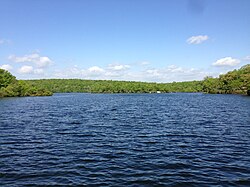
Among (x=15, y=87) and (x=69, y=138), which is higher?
(x=15, y=87)

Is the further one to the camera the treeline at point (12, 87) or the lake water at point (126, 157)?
the treeline at point (12, 87)

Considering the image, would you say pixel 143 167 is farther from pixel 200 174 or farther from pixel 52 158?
pixel 52 158

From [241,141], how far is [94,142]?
646 inches

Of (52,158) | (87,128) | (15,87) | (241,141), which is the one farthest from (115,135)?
(15,87)

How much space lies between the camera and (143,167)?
18.7 m

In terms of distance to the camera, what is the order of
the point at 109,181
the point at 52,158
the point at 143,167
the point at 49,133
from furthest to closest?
the point at 49,133
the point at 52,158
the point at 143,167
the point at 109,181

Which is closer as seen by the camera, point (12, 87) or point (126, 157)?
point (126, 157)

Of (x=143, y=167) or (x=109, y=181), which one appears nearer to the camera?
(x=109, y=181)

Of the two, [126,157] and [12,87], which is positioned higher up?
[12,87]

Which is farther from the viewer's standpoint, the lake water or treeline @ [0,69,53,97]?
treeline @ [0,69,53,97]

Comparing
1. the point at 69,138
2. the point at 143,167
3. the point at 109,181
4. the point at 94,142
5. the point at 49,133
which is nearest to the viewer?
the point at 109,181

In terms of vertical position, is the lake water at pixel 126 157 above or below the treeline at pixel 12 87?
below

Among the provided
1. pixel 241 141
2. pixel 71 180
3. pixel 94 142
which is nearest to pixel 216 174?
pixel 71 180

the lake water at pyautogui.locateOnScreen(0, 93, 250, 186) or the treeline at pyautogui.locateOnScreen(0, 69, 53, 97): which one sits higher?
the treeline at pyautogui.locateOnScreen(0, 69, 53, 97)
